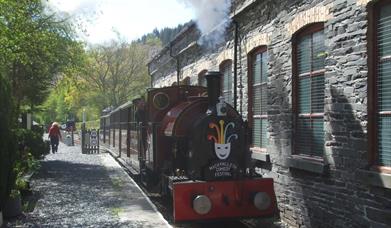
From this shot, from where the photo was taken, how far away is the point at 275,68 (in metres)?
10.2

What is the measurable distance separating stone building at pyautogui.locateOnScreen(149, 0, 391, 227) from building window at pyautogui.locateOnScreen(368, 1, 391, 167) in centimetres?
1

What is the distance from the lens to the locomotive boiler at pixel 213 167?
827 cm

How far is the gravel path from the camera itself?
9391mm

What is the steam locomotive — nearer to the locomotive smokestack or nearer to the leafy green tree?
the locomotive smokestack

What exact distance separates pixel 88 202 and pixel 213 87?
4.22 meters

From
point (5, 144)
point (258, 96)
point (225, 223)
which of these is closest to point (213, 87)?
point (225, 223)

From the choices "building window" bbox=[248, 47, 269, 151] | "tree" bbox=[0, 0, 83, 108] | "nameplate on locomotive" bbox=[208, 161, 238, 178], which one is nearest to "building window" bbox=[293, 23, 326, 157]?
"nameplate on locomotive" bbox=[208, 161, 238, 178]

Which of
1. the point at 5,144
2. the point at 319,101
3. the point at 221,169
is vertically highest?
the point at 319,101

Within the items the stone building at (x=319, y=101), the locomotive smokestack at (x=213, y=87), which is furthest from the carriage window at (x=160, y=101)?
the locomotive smokestack at (x=213, y=87)

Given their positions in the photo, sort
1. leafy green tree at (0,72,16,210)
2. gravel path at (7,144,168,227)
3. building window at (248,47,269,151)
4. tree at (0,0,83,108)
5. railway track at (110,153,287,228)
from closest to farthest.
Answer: leafy green tree at (0,72,16,210)
gravel path at (7,144,168,227)
railway track at (110,153,287,228)
building window at (248,47,269,151)
tree at (0,0,83,108)

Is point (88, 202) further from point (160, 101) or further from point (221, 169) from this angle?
point (221, 169)

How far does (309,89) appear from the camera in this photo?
8977mm

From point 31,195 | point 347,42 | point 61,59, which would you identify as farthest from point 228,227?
point 61,59

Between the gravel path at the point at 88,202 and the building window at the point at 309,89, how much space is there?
2.75 metres
